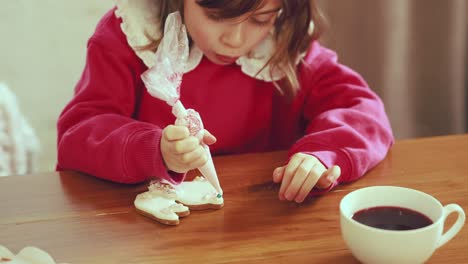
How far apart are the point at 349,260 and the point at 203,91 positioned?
0.56 metres

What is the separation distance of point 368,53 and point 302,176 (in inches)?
39.2

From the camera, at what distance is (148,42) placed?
117cm

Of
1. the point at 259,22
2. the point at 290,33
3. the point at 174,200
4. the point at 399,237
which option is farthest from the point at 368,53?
the point at 399,237

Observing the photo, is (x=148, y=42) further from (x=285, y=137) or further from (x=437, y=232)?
(x=437, y=232)

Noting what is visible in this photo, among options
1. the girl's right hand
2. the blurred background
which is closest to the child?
the girl's right hand

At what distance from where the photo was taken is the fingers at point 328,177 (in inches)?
37.6

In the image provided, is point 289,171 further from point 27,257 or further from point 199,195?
point 27,257

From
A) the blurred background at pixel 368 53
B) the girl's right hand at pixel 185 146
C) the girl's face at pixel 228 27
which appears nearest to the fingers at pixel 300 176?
the girl's right hand at pixel 185 146

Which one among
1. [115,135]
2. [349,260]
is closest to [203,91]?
[115,135]

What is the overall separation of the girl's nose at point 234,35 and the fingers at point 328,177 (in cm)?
26

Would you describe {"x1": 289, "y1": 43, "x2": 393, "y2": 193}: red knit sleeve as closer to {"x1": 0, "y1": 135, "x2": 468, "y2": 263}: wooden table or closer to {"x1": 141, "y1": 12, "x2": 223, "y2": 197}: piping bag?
{"x1": 0, "y1": 135, "x2": 468, "y2": 263}: wooden table

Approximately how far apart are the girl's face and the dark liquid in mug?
40cm

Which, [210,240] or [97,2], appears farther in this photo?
[97,2]

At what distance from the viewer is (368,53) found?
6.12 ft
